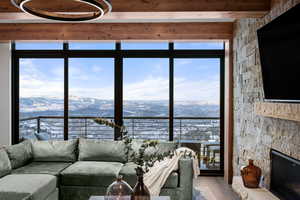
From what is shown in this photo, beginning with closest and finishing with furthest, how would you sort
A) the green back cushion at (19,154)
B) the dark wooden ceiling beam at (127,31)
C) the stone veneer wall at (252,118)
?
the stone veneer wall at (252,118), the green back cushion at (19,154), the dark wooden ceiling beam at (127,31)

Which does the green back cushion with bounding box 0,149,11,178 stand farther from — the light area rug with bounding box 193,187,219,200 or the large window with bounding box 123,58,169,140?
the light area rug with bounding box 193,187,219,200

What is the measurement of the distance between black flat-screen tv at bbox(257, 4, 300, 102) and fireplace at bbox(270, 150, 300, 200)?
0.60 metres

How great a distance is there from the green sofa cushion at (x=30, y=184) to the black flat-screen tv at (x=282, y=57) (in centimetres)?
270

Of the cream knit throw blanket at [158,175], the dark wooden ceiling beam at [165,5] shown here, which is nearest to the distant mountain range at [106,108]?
the cream knit throw blanket at [158,175]

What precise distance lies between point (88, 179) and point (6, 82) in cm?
311

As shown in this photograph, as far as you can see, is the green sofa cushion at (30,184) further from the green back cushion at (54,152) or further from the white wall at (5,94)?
the white wall at (5,94)

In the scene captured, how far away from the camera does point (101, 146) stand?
4.44 m

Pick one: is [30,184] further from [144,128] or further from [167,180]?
[144,128]

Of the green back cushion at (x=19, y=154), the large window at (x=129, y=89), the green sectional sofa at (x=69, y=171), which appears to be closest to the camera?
the green sectional sofa at (x=69, y=171)

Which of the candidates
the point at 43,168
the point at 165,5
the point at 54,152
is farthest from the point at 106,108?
the point at 165,5

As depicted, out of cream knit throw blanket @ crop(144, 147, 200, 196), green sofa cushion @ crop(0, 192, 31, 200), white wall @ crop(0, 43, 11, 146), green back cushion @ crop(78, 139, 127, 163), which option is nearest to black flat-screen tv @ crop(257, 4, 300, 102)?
cream knit throw blanket @ crop(144, 147, 200, 196)

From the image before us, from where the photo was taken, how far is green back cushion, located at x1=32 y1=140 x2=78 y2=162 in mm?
4410

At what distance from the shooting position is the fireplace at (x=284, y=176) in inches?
105

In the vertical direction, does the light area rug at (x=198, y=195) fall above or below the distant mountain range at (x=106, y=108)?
below
